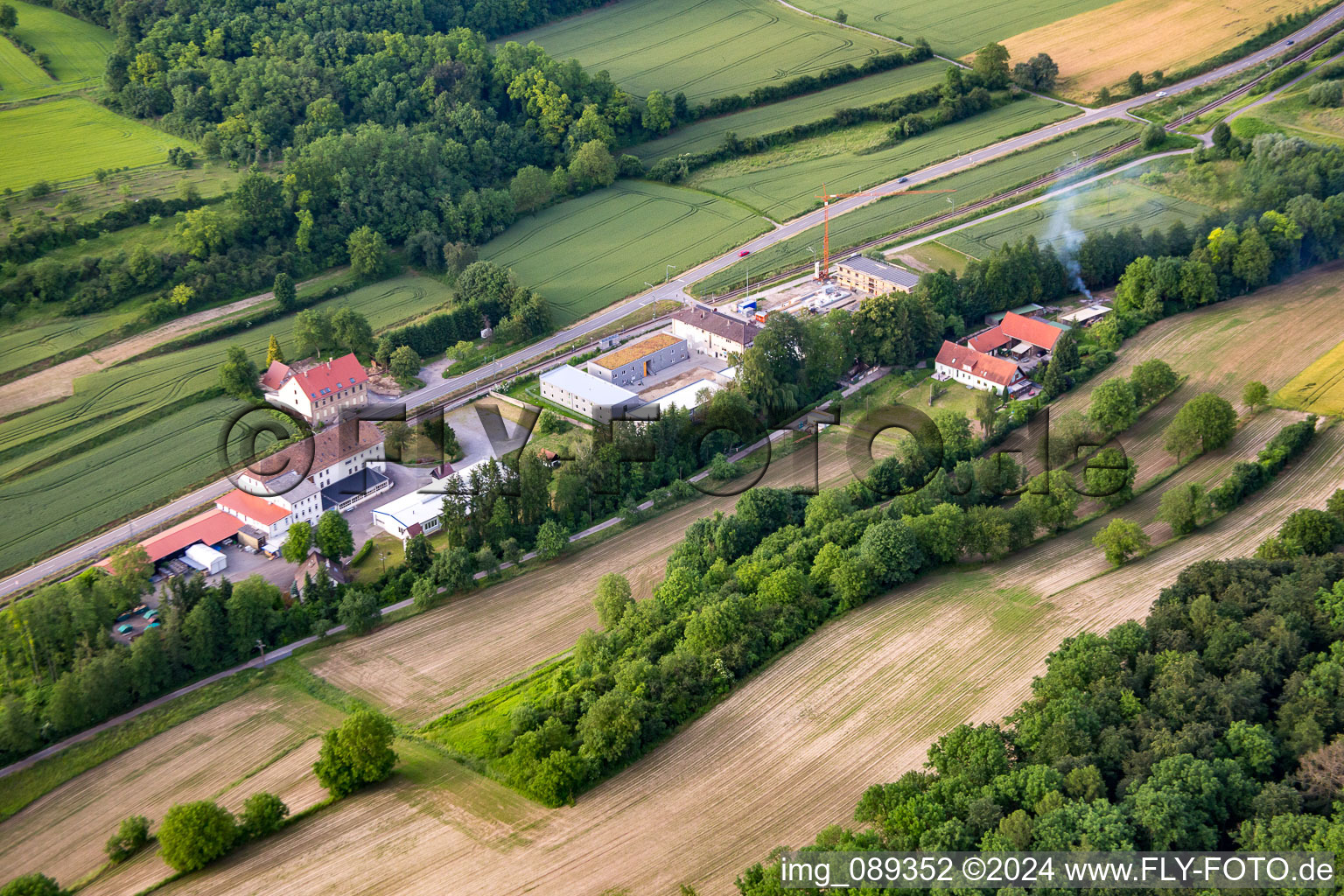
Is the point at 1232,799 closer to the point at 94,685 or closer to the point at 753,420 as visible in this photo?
the point at 753,420

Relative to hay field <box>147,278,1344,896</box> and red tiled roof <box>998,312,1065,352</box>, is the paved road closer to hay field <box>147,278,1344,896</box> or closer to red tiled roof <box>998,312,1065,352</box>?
red tiled roof <box>998,312,1065,352</box>

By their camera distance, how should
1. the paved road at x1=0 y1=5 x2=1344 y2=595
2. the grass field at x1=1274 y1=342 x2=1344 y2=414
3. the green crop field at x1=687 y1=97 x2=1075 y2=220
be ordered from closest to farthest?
the paved road at x1=0 y1=5 x2=1344 y2=595
the grass field at x1=1274 y1=342 x2=1344 y2=414
the green crop field at x1=687 y1=97 x2=1075 y2=220

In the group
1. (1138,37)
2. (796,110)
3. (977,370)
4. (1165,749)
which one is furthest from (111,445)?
(1138,37)

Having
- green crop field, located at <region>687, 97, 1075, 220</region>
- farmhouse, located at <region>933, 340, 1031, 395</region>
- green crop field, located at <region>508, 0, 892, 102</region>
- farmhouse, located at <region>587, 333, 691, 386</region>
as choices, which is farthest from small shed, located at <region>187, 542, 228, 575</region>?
green crop field, located at <region>508, 0, 892, 102</region>

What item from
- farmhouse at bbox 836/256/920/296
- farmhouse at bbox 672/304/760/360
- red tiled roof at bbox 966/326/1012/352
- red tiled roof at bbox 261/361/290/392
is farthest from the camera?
farmhouse at bbox 836/256/920/296

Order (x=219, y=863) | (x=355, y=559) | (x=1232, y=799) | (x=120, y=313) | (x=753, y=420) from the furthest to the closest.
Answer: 1. (x=120, y=313)
2. (x=753, y=420)
3. (x=355, y=559)
4. (x=219, y=863)
5. (x=1232, y=799)

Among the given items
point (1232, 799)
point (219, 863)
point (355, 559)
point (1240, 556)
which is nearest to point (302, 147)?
point (355, 559)
